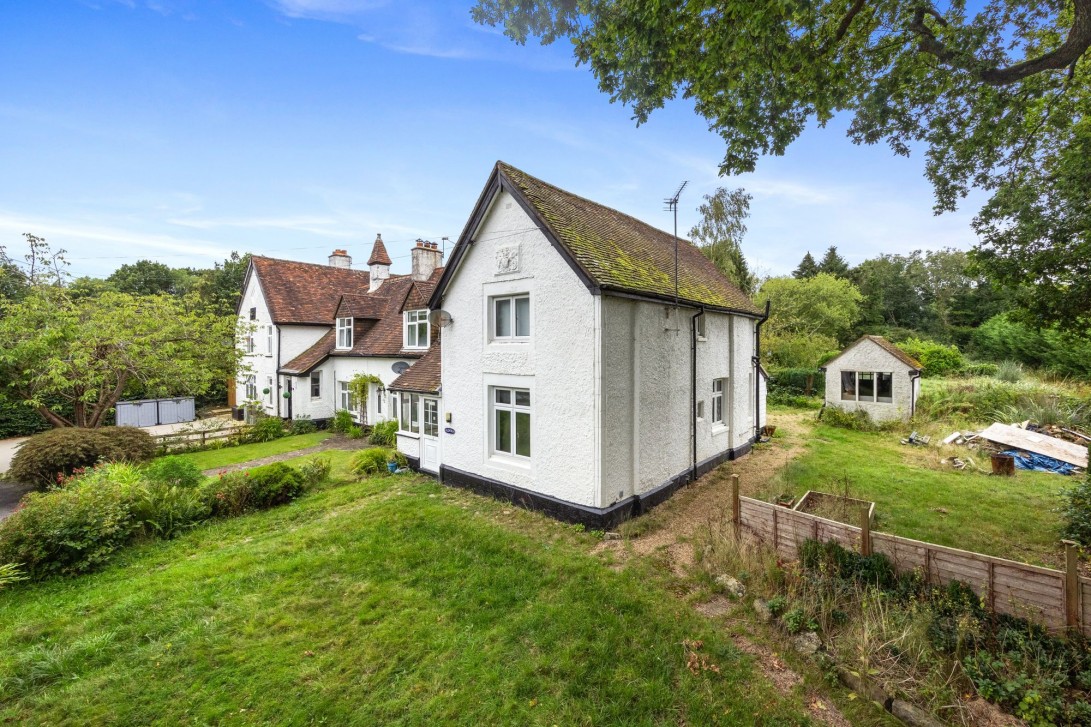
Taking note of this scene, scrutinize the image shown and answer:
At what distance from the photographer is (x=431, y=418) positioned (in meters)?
13.5

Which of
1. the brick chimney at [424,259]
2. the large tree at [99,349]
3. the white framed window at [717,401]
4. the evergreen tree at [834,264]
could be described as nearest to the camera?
the white framed window at [717,401]

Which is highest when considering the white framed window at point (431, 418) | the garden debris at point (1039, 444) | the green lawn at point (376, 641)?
the white framed window at point (431, 418)

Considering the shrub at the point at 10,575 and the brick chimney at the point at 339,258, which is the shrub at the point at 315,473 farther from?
the brick chimney at the point at 339,258

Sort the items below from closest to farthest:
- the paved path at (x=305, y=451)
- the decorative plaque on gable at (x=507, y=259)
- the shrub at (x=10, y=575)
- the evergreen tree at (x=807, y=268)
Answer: the shrub at (x=10, y=575), the decorative plaque on gable at (x=507, y=259), the paved path at (x=305, y=451), the evergreen tree at (x=807, y=268)

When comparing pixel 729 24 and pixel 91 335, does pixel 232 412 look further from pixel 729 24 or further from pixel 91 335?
pixel 729 24

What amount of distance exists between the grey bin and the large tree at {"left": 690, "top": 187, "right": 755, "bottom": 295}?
3642cm

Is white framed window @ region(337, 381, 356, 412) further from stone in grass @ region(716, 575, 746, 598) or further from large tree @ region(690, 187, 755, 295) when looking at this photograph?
large tree @ region(690, 187, 755, 295)

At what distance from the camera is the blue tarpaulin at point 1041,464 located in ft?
40.8

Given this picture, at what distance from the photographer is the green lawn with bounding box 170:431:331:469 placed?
16789 mm

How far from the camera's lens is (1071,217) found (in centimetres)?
732

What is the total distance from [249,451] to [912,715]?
2212 cm

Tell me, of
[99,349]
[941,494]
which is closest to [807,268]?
[941,494]

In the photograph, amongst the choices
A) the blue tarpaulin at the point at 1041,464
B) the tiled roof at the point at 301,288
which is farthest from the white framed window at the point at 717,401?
the tiled roof at the point at 301,288

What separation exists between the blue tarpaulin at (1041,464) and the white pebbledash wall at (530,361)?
1437 centimetres
